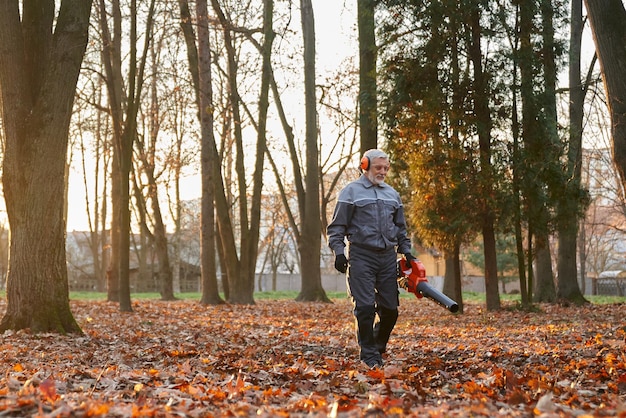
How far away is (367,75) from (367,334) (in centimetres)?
1075

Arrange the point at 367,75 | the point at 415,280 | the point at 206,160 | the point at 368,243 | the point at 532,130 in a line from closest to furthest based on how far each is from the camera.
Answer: the point at 368,243 → the point at 415,280 → the point at 532,130 → the point at 367,75 → the point at 206,160

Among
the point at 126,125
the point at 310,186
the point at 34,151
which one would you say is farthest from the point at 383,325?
the point at 310,186

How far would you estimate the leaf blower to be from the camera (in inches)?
300

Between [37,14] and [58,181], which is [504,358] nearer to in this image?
[58,181]

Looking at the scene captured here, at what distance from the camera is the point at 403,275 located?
26.1ft

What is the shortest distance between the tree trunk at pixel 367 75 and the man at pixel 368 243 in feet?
29.6

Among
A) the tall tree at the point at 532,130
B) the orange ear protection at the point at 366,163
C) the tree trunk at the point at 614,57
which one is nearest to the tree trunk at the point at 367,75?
the tall tree at the point at 532,130

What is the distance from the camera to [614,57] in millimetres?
9875

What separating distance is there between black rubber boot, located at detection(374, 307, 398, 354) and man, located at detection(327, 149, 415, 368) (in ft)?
0.45

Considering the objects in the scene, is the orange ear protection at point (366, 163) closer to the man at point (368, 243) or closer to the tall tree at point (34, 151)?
the man at point (368, 243)

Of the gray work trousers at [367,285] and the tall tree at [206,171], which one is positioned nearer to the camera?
the gray work trousers at [367,285]

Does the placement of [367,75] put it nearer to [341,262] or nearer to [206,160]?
[206,160]

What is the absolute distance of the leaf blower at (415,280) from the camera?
300 inches

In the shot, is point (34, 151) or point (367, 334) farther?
point (34, 151)
